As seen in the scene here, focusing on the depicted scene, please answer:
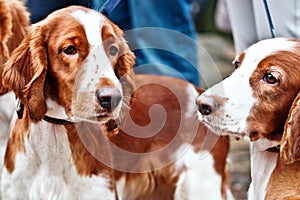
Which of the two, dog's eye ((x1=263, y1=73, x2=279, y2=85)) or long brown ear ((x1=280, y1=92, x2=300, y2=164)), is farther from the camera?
dog's eye ((x1=263, y1=73, x2=279, y2=85))

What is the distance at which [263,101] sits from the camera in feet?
12.2

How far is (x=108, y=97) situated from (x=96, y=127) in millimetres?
566

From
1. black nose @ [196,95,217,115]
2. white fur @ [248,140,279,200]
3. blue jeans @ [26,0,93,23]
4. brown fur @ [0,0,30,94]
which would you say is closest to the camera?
black nose @ [196,95,217,115]

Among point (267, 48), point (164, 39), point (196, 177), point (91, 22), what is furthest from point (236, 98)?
point (164, 39)

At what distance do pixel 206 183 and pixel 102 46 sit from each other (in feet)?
4.39

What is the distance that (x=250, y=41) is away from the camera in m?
4.93

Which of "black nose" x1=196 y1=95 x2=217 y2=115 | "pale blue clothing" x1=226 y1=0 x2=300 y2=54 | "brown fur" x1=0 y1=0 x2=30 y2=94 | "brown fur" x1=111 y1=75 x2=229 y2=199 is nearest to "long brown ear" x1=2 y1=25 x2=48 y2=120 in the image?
"brown fur" x1=0 y1=0 x2=30 y2=94

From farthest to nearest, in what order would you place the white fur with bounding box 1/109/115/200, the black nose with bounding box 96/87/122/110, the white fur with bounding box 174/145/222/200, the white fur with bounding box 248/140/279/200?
the white fur with bounding box 174/145/222/200 < the white fur with bounding box 1/109/115/200 < the white fur with bounding box 248/140/279/200 < the black nose with bounding box 96/87/122/110

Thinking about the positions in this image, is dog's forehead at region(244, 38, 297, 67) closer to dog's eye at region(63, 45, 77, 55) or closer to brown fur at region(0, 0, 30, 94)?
dog's eye at region(63, 45, 77, 55)

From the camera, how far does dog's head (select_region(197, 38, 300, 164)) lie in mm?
3705

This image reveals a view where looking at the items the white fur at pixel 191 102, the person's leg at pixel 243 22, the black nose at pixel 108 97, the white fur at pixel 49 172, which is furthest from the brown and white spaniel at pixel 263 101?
the person's leg at pixel 243 22

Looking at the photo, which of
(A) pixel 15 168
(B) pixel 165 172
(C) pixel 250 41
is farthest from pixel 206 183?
(A) pixel 15 168

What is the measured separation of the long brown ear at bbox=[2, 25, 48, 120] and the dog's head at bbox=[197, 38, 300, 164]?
0.70 metres

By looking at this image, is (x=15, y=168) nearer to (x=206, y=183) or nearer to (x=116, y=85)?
(x=116, y=85)
